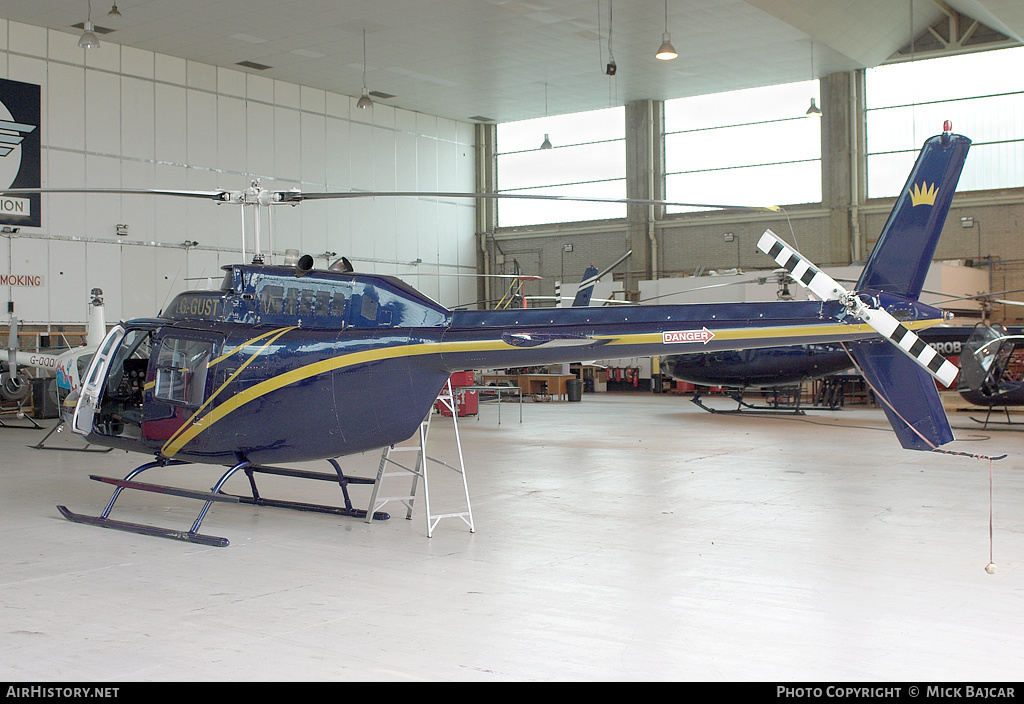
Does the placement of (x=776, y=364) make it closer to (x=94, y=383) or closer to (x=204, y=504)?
(x=204, y=504)

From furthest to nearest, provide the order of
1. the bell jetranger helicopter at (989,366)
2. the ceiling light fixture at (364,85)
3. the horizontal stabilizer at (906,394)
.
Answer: the ceiling light fixture at (364,85)
the bell jetranger helicopter at (989,366)
the horizontal stabilizer at (906,394)

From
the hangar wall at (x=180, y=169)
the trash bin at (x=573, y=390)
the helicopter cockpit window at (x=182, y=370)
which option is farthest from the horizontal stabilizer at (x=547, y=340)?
the hangar wall at (x=180, y=169)

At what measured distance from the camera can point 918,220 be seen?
689 cm

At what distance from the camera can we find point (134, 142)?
891 inches

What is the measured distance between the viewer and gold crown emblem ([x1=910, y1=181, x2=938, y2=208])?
682cm

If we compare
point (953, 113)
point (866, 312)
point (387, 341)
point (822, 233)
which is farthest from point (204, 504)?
point (953, 113)

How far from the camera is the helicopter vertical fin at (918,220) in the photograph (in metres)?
6.82

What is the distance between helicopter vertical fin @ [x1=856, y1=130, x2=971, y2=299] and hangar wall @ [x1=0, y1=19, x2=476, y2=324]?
59.6 ft

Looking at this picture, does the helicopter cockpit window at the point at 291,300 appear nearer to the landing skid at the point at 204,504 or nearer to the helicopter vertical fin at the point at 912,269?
the landing skid at the point at 204,504

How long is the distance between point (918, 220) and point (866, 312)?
83 cm

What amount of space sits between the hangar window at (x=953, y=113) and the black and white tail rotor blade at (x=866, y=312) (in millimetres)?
17349

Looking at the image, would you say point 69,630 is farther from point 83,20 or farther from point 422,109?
point 422,109

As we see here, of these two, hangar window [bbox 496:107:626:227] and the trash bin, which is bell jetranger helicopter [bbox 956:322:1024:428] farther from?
hangar window [bbox 496:107:626:227]

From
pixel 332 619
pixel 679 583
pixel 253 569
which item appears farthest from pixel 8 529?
pixel 679 583
